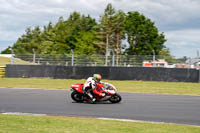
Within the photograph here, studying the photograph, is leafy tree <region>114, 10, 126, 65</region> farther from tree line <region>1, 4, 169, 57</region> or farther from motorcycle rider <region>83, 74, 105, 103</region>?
motorcycle rider <region>83, 74, 105, 103</region>

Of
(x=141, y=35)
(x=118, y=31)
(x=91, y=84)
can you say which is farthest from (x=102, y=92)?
(x=118, y=31)

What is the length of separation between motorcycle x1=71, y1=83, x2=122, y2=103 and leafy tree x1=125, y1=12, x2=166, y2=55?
4701 cm

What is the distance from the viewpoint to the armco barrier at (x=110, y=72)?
72.5ft

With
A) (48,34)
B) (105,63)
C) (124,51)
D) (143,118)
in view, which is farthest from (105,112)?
(48,34)

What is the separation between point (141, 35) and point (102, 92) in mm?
49032

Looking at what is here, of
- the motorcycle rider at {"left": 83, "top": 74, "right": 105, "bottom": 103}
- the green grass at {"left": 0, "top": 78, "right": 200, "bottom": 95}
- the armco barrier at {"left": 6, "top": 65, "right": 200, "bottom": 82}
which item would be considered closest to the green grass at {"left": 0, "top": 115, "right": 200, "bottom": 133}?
the motorcycle rider at {"left": 83, "top": 74, "right": 105, "bottom": 103}

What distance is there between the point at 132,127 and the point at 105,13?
60.2 metres

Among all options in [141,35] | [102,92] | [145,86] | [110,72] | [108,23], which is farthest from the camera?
[108,23]

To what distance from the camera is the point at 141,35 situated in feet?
197

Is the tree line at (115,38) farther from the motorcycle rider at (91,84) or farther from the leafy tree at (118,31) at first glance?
the motorcycle rider at (91,84)

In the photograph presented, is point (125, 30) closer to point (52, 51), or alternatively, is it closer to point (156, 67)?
point (52, 51)

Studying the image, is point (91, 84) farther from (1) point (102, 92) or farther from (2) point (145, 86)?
(2) point (145, 86)

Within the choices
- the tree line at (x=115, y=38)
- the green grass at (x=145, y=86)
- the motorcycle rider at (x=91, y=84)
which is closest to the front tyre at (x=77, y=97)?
the motorcycle rider at (x=91, y=84)

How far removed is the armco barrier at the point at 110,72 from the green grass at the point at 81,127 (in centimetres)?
1531
